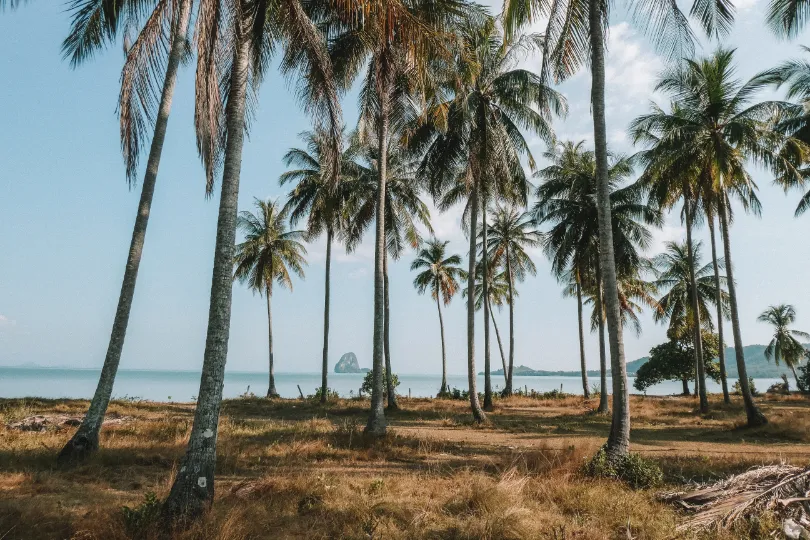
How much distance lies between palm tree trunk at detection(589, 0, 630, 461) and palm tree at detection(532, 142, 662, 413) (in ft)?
44.6

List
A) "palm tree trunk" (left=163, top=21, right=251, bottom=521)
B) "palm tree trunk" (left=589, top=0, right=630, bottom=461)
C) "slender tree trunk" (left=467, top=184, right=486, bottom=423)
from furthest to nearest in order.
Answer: "slender tree trunk" (left=467, top=184, right=486, bottom=423) → "palm tree trunk" (left=589, top=0, right=630, bottom=461) → "palm tree trunk" (left=163, top=21, right=251, bottom=521)

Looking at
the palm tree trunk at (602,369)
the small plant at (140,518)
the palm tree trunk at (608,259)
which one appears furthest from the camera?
the palm tree trunk at (602,369)

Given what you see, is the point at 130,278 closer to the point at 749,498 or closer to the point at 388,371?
the point at 749,498

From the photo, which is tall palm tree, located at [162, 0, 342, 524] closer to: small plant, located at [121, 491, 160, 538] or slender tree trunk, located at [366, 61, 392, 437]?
small plant, located at [121, 491, 160, 538]

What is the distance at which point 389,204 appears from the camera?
23031 millimetres

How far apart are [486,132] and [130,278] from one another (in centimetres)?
1242

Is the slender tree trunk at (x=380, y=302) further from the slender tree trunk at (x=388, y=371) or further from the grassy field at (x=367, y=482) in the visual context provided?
the slender tree trunk at (x=388, y=371)

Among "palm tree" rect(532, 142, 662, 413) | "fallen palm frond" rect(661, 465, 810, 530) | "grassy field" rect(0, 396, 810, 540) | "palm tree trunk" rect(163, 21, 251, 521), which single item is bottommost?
"grassy field" rect(0, 396, 810, 540)

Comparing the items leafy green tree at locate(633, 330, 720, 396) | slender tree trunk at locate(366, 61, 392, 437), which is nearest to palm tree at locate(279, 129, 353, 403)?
slender tree trunk at locate(366, 61, 392, 437)

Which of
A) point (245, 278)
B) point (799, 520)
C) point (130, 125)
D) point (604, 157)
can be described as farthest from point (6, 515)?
point (245, 278)

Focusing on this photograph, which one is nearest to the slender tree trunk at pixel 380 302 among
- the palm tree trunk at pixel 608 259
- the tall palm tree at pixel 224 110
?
the tall palm tree at pixel 224 110

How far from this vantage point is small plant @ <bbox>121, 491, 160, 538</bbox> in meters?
4.69

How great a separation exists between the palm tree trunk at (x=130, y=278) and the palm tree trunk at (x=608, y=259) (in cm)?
804

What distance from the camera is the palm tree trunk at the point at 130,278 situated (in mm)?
8320
